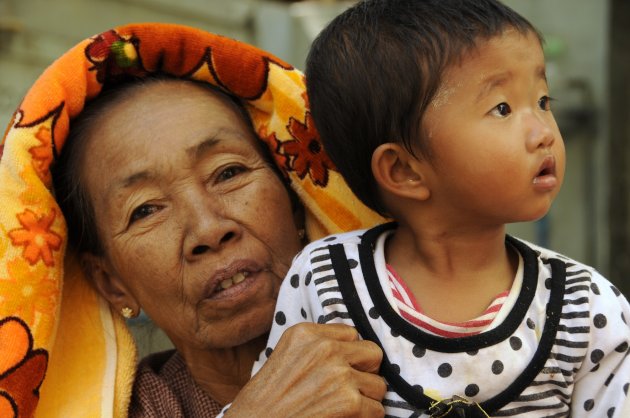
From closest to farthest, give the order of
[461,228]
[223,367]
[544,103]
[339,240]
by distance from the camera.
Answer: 1. [544,103]
2. [461,228]
3. [339,240]
4. [223,367]

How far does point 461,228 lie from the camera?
1.94m

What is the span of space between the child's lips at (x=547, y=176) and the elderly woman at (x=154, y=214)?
2.39ft

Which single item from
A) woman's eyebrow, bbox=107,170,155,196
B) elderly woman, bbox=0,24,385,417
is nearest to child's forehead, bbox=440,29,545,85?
elderly woman, bbox=0,24,385,417

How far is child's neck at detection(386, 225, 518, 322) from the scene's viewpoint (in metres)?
1.93

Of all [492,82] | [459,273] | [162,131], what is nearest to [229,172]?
[162,131]

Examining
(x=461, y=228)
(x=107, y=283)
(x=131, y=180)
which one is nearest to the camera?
(x=461, y=228)

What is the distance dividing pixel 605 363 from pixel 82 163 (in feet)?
5.11

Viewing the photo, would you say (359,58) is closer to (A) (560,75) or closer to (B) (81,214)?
(B) (81,214)

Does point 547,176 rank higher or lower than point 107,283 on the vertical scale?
higher

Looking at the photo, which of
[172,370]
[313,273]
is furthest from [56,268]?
[313,273]

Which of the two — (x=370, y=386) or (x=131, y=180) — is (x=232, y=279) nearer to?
(x=131, y=180)

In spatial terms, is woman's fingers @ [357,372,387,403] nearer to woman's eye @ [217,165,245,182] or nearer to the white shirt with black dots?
the white shirt with black dots

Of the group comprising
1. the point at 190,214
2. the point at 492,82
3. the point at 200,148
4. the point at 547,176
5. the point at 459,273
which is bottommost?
the point at 190,214

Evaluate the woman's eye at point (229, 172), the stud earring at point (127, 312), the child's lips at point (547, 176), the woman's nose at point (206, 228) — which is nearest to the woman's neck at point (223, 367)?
the stud earring at point (127, 312)
